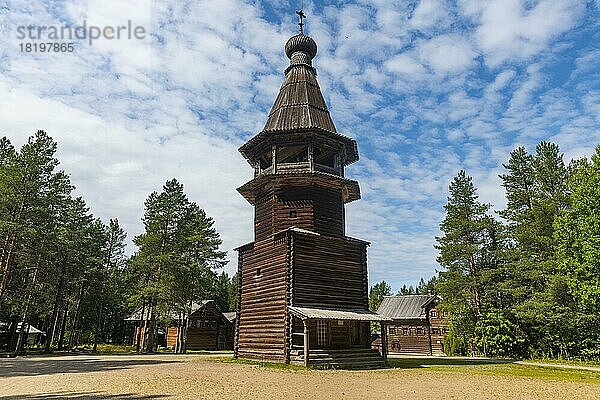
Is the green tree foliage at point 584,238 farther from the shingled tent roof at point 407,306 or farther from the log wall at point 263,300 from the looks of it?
the shingled tent roof at point 407,306

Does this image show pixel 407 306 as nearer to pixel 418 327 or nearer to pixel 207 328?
pixel 418 327

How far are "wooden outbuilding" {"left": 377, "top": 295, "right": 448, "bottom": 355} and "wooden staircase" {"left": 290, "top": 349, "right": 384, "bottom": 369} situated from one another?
26147mm

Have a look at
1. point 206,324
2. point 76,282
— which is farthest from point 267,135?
point 206,324

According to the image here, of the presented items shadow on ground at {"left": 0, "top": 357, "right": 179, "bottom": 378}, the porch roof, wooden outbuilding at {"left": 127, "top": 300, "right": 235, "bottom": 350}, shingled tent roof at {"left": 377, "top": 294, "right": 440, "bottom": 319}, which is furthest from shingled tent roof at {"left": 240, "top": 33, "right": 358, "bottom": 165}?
wooden outbuilding at {"left": 127, "top": 300, "right": 235, "bottom": 350}

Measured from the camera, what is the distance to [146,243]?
145ft

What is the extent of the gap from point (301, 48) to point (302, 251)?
16013mm

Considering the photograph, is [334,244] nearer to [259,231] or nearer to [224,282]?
[259,231]

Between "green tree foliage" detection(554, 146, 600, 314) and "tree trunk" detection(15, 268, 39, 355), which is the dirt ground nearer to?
"green tree foliage" detection(554, 146, 600, 314)

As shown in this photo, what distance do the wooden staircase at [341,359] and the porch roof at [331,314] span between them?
209 cm

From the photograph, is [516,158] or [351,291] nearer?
[351,291]

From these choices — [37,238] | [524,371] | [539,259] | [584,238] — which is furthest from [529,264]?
[37,238]

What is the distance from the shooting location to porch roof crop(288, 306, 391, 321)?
76.9 feet

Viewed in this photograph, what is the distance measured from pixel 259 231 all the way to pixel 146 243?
63.8 feet

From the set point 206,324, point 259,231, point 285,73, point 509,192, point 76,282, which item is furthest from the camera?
point 206,324
